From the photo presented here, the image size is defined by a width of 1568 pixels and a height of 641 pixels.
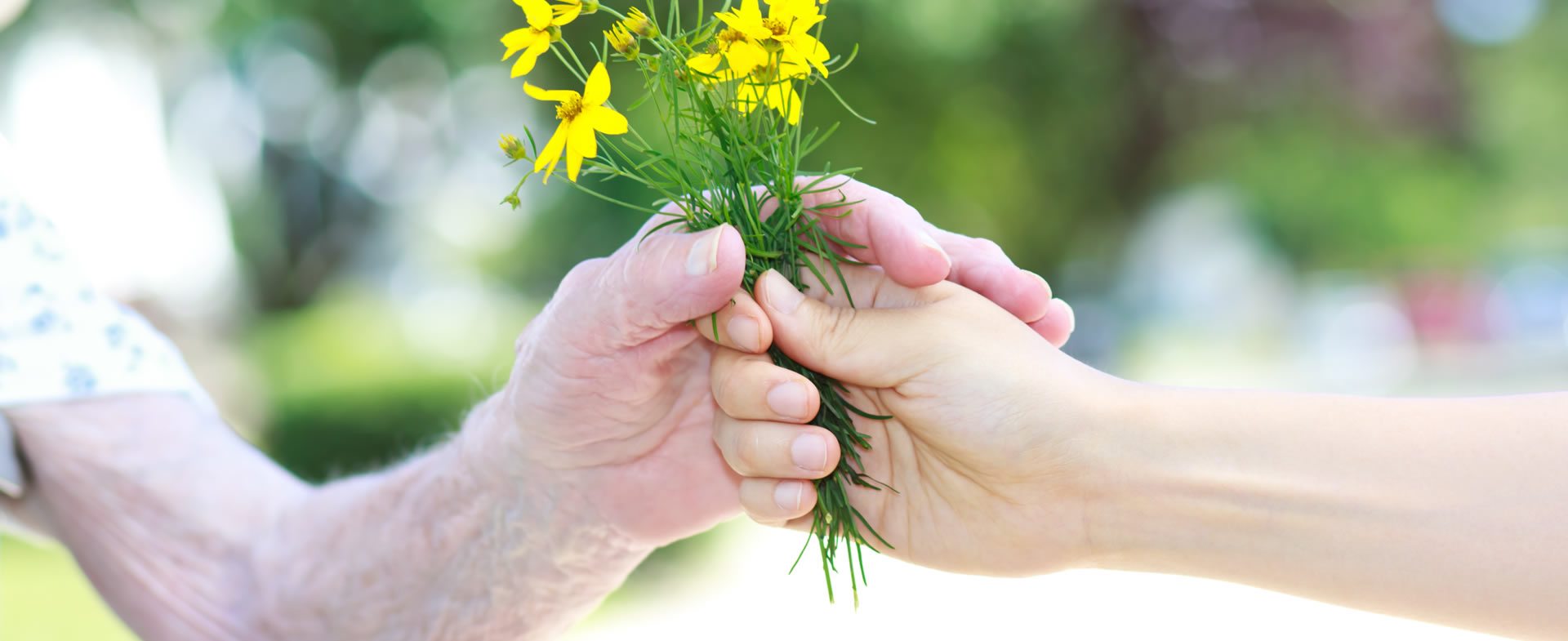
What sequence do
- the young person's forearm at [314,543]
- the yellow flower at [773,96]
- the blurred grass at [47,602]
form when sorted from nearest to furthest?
1. the yellow flower at [773,96]
2. the young person's forearm at [314,543]
3. the blurred grass at [47,602]

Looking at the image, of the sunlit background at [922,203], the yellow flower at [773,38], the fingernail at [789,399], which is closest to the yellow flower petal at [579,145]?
the yellow flower at [773,38]

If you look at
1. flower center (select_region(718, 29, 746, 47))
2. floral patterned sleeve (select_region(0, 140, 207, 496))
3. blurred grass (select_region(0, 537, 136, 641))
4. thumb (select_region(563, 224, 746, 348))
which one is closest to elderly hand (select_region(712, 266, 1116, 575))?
thumb (select_region(563, 224, 746, 348))

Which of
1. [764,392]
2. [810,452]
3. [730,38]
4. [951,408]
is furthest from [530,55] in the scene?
[951,408]

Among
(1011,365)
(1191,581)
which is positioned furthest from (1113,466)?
(1191,581)

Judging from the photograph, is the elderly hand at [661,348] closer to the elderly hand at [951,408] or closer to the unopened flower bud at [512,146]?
the elderly hand at [951,408]

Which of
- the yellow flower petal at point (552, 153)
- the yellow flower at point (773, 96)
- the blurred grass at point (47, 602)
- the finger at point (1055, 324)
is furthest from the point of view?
the blurred grass at point (47, 602)

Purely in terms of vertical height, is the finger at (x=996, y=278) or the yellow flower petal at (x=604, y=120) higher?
the finger at (x=996, y=278)

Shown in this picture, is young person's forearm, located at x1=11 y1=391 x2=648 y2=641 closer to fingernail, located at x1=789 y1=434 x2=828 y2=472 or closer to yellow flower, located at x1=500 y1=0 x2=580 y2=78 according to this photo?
fingernail, located at x1=789 y1=434 x2=828 y2=472

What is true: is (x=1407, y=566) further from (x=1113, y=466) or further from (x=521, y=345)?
(x=521, y=345)
